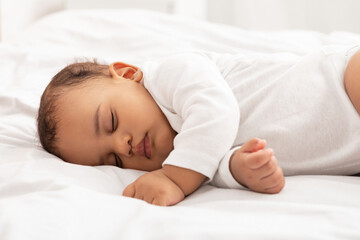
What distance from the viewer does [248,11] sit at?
3.26 meters

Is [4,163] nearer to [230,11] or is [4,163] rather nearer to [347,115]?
[347,115]

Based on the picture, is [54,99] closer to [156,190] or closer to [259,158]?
[156,190]

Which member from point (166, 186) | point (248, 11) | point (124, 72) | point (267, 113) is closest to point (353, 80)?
point (267, 113)

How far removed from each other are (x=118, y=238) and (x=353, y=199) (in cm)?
41

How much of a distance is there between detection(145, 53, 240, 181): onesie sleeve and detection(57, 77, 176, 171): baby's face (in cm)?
5

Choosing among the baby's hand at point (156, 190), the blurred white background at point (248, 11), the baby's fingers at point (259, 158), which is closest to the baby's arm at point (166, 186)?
the baby's hand at point (156, 190)

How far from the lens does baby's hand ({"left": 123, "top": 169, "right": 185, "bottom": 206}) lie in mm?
857

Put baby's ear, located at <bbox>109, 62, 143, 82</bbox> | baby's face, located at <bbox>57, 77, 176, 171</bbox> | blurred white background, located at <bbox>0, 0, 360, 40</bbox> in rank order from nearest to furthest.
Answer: baby's face, located at <bbox>57, 77, 176, 171</bbox> < baby's ear, located at <bbox>109, 62, 143, 82</bbox> < blurred white background, located at <bbox>0, 0, 360, 40</bbox>

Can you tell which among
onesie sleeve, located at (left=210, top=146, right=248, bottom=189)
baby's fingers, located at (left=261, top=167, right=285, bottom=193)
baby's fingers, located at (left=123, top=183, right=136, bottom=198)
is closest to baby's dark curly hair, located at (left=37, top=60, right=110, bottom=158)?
baby's fingers, located at (left=123, top=183, right=136, bottom=198)

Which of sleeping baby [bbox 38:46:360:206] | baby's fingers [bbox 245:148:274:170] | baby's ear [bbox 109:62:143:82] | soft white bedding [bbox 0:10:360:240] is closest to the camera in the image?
soft white bedding [bbox 0:10:360:240]

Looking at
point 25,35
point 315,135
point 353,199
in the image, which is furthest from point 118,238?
point 25,35

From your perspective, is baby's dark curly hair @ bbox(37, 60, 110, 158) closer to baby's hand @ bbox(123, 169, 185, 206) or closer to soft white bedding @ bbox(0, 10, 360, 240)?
soft white bedding @ bbox(0, 10, 360, 240)

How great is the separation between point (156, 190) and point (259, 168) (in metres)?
0.19

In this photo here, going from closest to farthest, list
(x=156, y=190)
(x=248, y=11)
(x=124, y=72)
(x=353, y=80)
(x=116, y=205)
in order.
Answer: (x=116, y=205) → (x=156, y=190) → (x=353, y=80) → (x=124, y=72) → (x=248, y=11)
